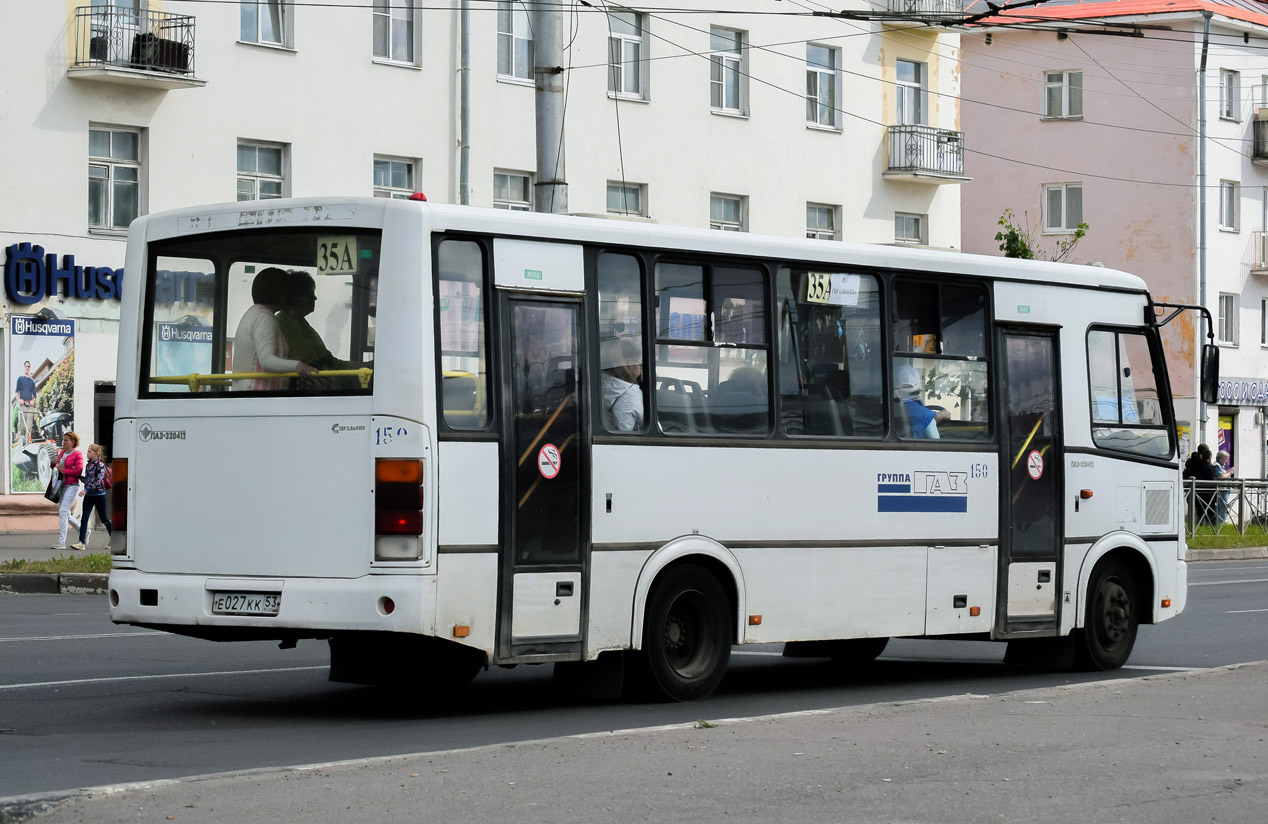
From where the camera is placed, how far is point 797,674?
13602 millimetres

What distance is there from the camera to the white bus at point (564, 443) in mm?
9961

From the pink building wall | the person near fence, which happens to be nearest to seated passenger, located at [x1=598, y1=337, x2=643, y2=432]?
the person near fence

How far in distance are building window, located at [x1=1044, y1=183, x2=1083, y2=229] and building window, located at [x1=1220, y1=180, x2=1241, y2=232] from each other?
4115 mm

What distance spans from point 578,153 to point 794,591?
25.6 metres

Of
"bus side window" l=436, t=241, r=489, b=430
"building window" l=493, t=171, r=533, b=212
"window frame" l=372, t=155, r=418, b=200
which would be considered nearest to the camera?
"bus side window" l=436, t=241, r=489, b=430

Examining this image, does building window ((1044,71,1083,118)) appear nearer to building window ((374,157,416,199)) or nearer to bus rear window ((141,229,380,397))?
building window ((374,157,416,199))

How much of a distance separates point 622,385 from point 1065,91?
49.2 m

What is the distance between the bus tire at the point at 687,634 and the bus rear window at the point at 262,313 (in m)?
2.27

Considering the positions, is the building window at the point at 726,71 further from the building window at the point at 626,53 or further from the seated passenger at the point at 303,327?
the seated passenger at the point at 303,327

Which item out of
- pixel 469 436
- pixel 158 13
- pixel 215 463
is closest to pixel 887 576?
pixel 469 436

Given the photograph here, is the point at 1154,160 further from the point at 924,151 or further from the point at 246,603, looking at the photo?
the point at 246,603

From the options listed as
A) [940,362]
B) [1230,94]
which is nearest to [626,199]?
[940,362]

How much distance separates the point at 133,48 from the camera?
1198 inches

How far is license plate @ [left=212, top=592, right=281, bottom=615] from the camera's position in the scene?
10.0 m
